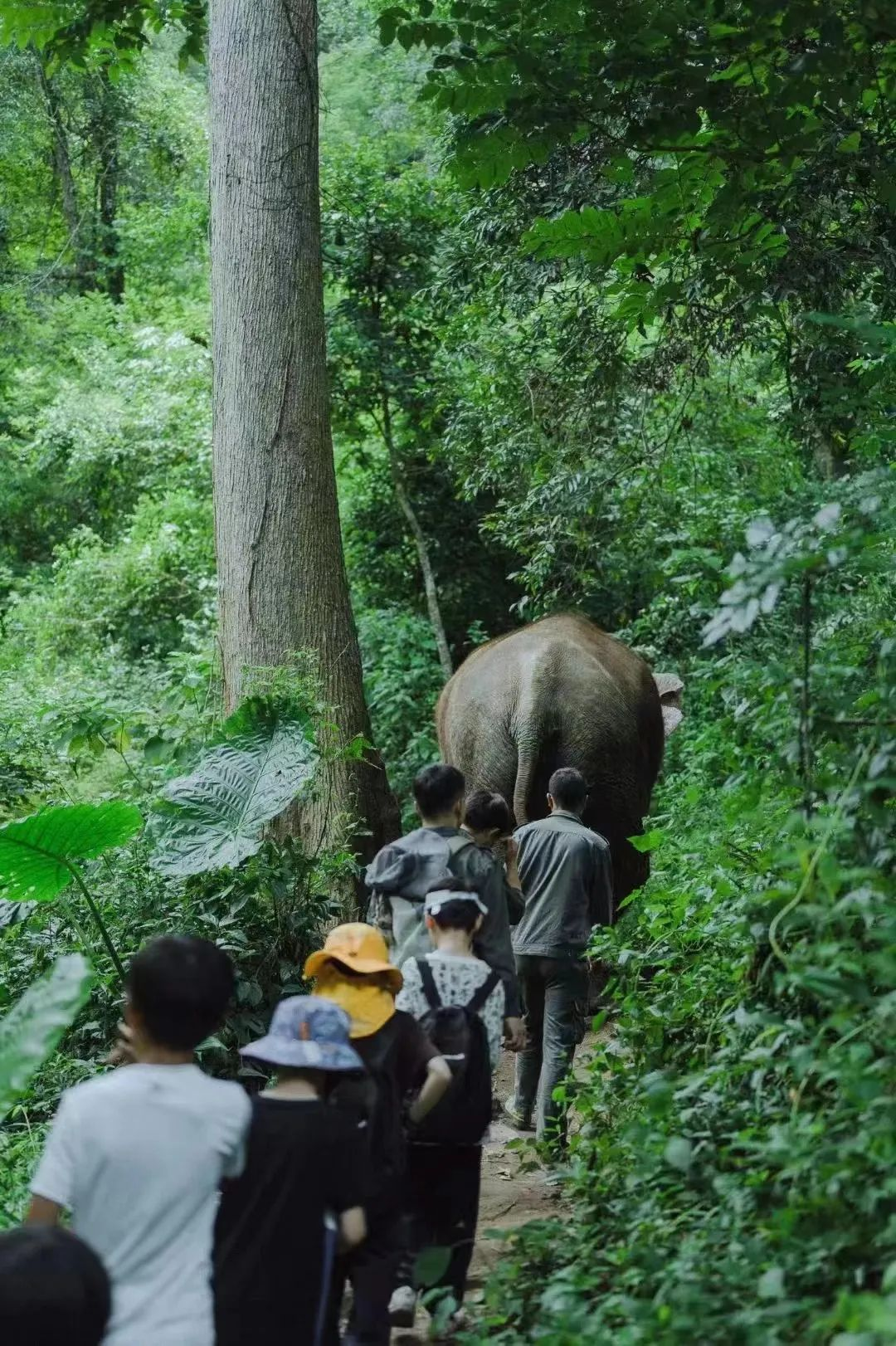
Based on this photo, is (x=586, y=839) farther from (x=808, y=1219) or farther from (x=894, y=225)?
(x=894, y=225)

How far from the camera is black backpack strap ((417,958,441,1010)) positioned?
4.96 metres

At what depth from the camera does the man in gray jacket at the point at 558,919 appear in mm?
7324

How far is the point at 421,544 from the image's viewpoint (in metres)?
16.8

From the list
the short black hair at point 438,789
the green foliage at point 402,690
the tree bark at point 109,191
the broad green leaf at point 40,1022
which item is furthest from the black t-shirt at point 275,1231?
the tree bark at point 109,191

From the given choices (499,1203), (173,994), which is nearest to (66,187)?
(499,1203)

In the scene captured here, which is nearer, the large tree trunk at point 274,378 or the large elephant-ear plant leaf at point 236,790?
the large elephant-ear plant leaf at point 236,790

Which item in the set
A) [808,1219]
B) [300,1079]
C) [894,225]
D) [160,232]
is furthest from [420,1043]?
[160,232]

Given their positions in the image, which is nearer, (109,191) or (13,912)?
(13,912)

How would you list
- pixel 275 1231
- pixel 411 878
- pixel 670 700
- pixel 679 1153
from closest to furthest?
pixel 275 1231
pixel 679 1153
pixel 411 878
pixel 670 700

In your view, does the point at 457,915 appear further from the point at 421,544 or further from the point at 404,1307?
the point at 421,544

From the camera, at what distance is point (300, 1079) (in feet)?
12.6

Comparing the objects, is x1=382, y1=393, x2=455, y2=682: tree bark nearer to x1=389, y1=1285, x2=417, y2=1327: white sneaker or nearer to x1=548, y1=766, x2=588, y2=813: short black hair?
x1=548, y1=766, x2=588, y2=813: short black hair

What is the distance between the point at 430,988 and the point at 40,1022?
173 centimetres

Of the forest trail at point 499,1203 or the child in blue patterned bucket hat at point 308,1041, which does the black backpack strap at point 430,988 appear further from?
→ the child in blue patterned bucket hat at point 308,1041
